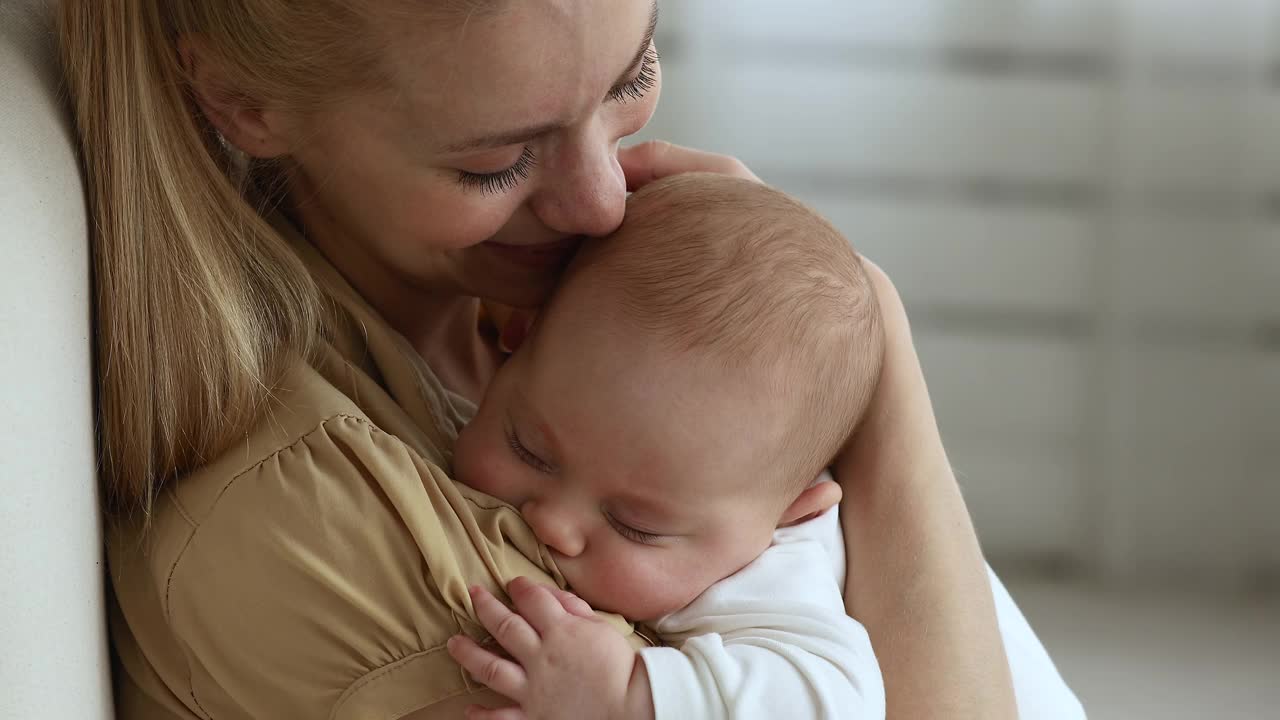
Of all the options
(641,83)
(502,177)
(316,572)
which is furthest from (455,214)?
(316,572)

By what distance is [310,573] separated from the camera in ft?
2.88

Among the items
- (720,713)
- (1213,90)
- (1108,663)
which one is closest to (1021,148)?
(1213,90)

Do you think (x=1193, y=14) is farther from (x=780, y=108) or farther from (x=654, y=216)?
(x=654, y=216)

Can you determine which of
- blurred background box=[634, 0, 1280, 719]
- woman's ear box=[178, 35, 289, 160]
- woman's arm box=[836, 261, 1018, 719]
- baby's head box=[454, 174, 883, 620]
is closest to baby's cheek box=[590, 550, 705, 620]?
baby's head box=[454, 174, 883, 620]

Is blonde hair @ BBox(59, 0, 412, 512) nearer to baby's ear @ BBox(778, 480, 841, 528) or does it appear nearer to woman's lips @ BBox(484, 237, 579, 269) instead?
woman's lips @ BBox(484, 237, 579, 269)

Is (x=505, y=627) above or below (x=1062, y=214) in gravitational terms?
above

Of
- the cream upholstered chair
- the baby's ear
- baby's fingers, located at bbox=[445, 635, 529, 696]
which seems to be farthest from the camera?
the baby's ear

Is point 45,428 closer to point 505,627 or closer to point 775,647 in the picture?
point 505,627

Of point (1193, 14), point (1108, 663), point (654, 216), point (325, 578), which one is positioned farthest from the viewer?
point (1193, 14)

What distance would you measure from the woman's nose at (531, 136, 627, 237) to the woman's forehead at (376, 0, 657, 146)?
0.15ft

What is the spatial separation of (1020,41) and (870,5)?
1.28ft

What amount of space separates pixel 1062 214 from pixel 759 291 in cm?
260

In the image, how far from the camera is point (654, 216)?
1.12m

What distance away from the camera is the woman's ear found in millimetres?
1046
